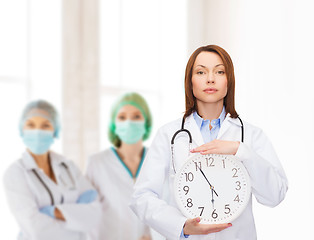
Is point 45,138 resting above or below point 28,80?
below

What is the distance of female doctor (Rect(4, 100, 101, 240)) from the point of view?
2.42 m

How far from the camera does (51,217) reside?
8.11ft

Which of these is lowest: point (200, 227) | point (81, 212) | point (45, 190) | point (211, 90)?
point (81, 212)

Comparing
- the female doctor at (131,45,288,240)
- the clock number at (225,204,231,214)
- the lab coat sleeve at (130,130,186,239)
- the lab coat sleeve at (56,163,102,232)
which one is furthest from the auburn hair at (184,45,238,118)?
the lab coat sleeve at (56,163,102,232)

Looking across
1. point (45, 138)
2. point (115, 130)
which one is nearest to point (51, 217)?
point (45, 138)

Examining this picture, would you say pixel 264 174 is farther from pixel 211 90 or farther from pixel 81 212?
pixel 81 212

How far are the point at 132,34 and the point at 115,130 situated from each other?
1.15m

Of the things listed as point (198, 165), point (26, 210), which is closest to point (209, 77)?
point (198, 165)

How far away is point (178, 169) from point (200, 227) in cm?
18

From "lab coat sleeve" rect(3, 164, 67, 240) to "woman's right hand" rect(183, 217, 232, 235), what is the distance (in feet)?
4.08

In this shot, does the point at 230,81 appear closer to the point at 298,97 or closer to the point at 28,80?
the point at 298,97

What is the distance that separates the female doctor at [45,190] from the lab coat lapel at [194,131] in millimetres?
1215

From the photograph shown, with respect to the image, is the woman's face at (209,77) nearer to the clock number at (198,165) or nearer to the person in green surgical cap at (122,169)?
the clock number at (198,165)

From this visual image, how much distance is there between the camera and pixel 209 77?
1438mm
